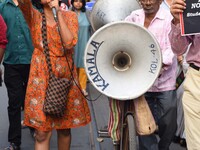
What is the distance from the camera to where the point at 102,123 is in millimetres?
6574

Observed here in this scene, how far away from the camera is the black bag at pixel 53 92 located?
418cm

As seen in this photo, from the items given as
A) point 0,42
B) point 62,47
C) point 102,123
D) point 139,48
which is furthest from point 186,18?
point 102,123

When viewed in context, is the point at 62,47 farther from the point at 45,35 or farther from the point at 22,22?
the point at 22,22

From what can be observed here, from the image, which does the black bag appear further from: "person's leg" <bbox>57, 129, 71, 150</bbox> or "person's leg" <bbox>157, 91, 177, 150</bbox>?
"person's leg" <bbox>157, 91, 177, 150</bbox>

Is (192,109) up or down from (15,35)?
down

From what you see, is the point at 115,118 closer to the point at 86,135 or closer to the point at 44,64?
the point at 44,64

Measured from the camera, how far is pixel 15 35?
5277mm

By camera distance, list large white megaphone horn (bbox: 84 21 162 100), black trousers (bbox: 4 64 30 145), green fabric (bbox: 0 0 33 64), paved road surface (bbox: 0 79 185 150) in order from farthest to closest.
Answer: paved road surface (bbox: 0 79 185 150)
black trousers (bbox: 4 64 30 145)
green fabric (bbox: 0 0 33 64)
large white megaphone horn (bbox: 84 21 162 100)

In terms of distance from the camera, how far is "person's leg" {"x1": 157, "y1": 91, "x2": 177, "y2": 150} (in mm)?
4496

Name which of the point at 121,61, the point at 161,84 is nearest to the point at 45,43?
the point at 121,61

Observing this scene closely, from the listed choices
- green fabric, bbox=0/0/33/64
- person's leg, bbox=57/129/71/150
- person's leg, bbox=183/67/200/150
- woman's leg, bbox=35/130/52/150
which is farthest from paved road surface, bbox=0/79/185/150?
person's leg, bbox=183/67/200/150

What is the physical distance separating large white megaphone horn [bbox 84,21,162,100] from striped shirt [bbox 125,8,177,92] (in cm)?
22

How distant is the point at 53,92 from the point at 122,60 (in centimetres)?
66

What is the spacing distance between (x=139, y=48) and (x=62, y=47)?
686mm
